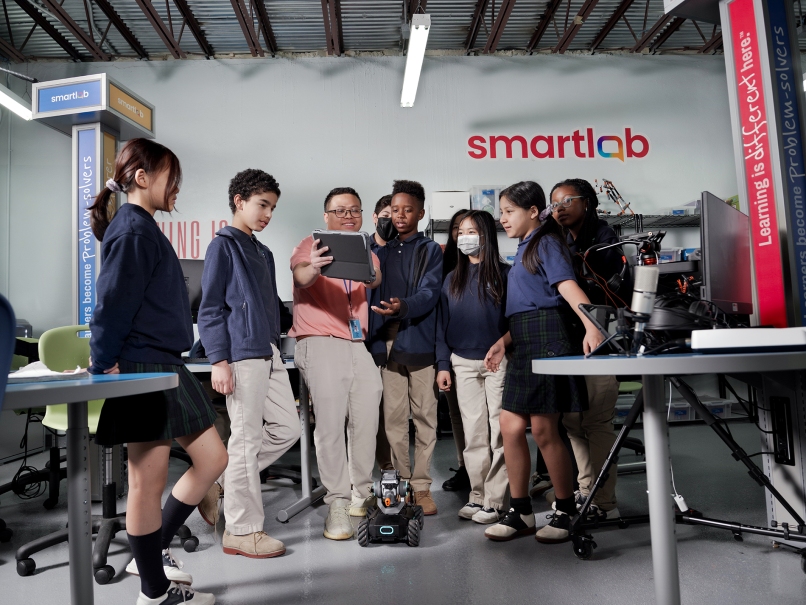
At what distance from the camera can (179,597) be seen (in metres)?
1.66

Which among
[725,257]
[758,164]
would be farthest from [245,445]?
[758,164]

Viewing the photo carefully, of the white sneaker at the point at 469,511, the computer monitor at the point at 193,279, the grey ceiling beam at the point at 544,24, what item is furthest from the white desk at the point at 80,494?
the grey ceiling beam at the point at 544,24

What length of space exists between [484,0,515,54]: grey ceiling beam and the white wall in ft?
0.76

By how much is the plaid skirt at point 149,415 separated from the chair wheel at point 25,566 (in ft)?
3.28

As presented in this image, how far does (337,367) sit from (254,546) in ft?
2.46

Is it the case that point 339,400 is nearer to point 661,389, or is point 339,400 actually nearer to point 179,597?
point 179,597

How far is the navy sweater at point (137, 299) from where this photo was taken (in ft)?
4.95

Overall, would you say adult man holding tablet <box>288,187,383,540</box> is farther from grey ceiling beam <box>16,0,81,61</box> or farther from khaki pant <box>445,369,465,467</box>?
grey ceiling beam <box>16,0,81,61</box>

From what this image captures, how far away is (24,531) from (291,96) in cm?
459

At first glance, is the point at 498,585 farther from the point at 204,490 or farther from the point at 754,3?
the point at 754,3

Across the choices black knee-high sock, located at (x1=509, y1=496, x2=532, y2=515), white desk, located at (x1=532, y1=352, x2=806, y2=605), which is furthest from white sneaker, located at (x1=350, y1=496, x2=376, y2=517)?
white desk, located at (x1=532, y1=352, x2=806, y2=605)

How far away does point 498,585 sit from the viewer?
1.88m

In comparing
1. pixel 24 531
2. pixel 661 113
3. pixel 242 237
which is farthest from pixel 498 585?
pixel 661 113

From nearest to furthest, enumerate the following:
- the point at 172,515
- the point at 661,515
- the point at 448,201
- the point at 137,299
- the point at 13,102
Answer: the point at 661,515
the point at 137,299
the point at 172,515
the point at 13,102
the point at 448,201
